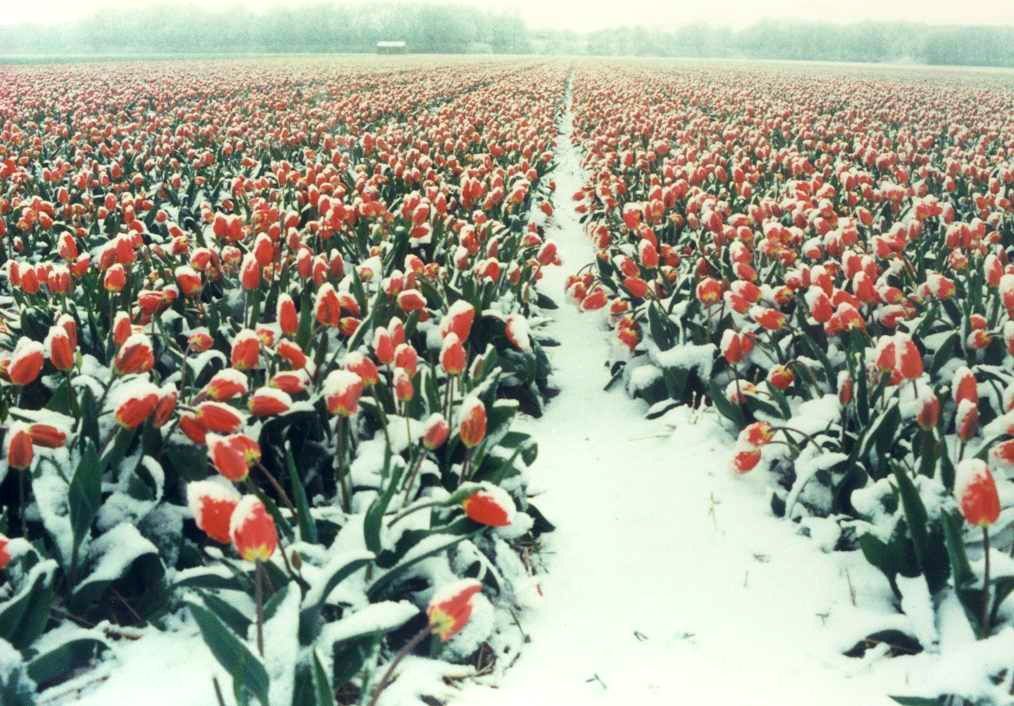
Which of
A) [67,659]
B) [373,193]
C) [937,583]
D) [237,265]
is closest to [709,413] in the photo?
[937,583]

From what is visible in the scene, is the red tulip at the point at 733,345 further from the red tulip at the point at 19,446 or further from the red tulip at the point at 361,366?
the red tulip at the point at 19,446

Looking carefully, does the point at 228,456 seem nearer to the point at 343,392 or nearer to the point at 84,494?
the point at 343,392

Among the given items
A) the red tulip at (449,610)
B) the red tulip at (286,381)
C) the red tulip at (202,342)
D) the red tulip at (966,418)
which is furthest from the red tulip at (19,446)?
the red tulip at (966,418)

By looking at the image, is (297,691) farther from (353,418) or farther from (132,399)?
(353,418)

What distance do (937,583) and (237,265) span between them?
350cm

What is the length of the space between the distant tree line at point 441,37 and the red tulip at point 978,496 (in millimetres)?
85328

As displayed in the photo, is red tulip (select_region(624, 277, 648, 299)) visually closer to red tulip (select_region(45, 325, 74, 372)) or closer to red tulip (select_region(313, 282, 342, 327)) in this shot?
red tulip (select_region(313, 282, 342, 327))

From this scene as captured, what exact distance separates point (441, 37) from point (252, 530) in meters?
102

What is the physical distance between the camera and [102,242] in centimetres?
616

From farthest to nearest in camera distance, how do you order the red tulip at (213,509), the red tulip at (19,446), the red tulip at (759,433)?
the red tulip at (759,433), the red tulip at (19,446), the red tulip at (213,509)

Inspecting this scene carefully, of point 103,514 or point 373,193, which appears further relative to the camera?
point 373,193

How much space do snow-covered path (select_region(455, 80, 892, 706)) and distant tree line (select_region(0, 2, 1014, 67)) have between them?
83672 mm

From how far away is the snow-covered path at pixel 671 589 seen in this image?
2139 millimetres

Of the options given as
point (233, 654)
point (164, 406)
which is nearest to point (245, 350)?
point (164, 406)
